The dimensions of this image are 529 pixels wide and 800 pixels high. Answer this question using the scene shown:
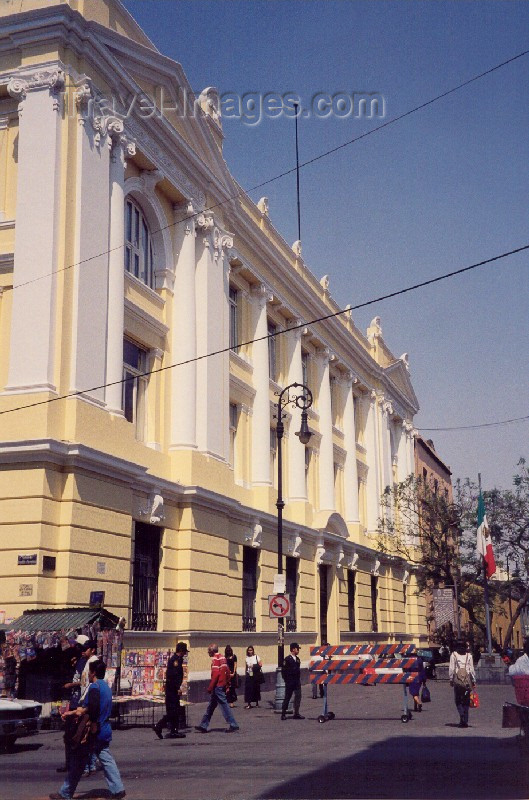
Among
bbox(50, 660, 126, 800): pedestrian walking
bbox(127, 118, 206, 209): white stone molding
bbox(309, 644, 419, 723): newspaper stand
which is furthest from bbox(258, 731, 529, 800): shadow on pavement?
bbox(127, 118, 206, 209): white stone molding

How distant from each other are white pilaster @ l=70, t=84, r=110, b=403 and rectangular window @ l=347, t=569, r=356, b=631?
22416 mm

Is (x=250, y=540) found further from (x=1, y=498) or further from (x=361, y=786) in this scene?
(x=361, y=786)

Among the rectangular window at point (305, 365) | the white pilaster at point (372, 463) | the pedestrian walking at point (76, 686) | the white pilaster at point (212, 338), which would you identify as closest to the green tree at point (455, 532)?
the white pilaster at point (372, 463)

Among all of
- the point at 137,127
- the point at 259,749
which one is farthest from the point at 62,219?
the point at 259,749

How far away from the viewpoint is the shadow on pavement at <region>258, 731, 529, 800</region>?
9750 mm

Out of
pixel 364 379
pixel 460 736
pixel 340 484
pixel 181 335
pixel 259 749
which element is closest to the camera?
pixel 259 749

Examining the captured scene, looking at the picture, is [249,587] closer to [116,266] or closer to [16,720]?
[116,266]

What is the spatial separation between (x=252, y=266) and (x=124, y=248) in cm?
879

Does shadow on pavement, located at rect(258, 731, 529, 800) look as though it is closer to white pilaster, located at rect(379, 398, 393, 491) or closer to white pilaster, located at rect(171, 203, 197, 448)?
white pilaster, located at rect(171, 203, 197, 448)

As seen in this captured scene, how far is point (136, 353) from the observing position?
23719mm

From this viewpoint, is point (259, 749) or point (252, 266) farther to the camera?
point (252, 266)

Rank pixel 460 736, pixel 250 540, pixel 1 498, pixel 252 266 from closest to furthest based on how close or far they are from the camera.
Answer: pixel 460 736, pixel 1 498, pixel 250 540, pixel 252 266

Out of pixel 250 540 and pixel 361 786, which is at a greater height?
pixel 250 540

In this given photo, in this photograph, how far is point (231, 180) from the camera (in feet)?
93.6
